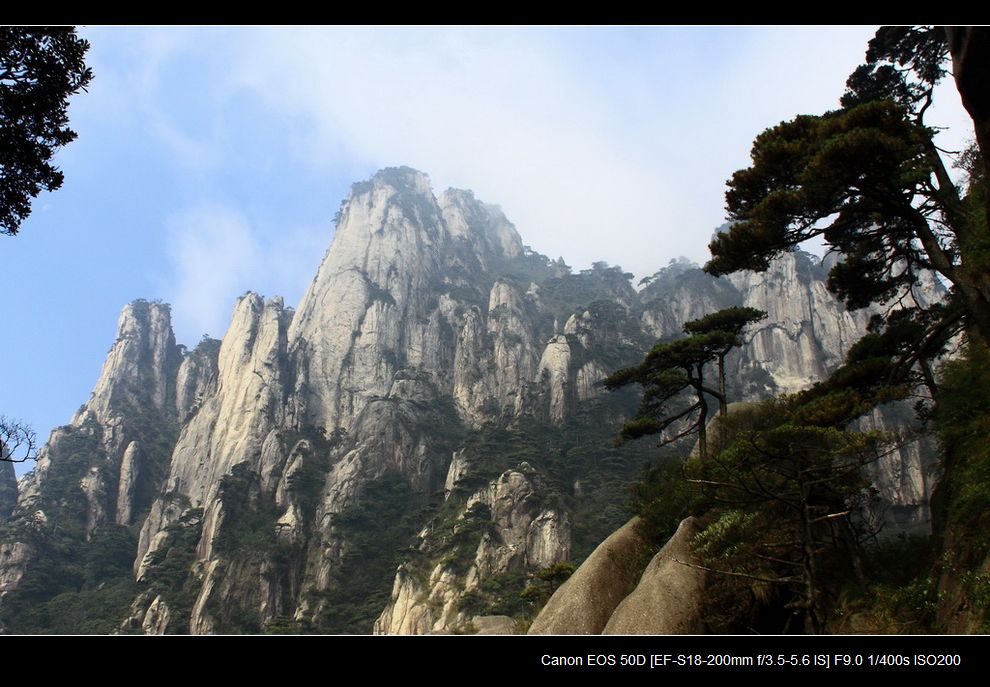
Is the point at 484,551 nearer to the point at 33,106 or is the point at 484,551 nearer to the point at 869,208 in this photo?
the point at 869,208

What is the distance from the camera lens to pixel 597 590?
12.8m

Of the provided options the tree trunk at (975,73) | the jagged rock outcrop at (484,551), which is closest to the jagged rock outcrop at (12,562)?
the jagged rock outcrop at (484,551)

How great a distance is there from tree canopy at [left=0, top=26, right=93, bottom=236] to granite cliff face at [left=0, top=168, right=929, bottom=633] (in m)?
40.4

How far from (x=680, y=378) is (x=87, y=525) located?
9150cm

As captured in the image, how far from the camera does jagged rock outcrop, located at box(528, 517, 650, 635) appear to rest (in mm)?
11953

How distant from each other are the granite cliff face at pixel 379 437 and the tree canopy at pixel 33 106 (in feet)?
133

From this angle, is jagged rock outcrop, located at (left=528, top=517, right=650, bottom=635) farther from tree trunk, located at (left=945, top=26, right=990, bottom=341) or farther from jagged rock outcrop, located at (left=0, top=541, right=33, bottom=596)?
jagged rock outcrop, located at (left=0, top=541, right=33, bottom=596)

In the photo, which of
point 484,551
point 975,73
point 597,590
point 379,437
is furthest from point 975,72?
point 379,437

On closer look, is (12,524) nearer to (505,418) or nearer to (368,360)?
(368,360)

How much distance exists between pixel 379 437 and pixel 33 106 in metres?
69.0

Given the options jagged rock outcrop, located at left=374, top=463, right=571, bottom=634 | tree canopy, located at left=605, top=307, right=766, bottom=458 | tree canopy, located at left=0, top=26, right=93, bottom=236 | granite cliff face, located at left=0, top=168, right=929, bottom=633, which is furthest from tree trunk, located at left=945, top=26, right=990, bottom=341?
jagged rock outcrop, located at left=374, top=463, right=571, bottom=634

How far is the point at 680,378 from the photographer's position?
17578 millimetres
